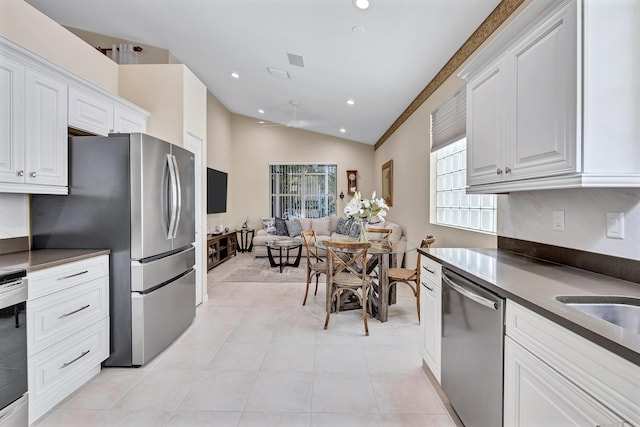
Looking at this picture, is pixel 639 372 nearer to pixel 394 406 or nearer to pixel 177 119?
pixel 394 406

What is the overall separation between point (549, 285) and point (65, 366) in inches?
108

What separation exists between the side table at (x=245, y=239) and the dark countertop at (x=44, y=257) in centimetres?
554

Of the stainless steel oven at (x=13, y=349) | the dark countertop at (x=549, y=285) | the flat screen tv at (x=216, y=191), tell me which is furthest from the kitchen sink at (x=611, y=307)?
the flat screen tv at (x=216, y=191)

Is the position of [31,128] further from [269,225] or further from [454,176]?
[269,225]

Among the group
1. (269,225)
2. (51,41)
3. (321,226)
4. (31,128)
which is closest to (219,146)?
(269,225)

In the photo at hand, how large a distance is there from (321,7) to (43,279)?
2.98 m

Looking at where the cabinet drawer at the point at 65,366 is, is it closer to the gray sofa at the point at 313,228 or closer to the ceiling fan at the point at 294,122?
the gray sofa at the point at 313,228

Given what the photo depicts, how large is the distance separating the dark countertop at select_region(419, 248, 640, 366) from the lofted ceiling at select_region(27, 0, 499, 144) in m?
1.97

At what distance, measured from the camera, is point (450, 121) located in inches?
131

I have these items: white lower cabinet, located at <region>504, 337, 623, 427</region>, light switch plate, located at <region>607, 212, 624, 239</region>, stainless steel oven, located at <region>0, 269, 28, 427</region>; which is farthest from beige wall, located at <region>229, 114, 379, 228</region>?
white lower cabinet, located at <region>504, 337, 623, 427</region>

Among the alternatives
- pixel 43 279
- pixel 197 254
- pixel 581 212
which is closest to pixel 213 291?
pixel 197 254

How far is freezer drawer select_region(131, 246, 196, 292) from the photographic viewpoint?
236 cm

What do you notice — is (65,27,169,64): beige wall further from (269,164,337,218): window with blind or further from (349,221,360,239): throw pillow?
(349,221,360,239): throw pillow

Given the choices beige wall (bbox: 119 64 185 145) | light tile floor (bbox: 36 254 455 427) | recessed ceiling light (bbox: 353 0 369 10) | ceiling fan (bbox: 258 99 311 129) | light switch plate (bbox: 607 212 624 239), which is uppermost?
ceiling fan (bbox: 258 99 311 129)
